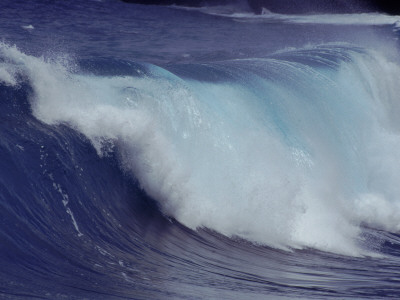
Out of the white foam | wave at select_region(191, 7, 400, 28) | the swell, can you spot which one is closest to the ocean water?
the swell

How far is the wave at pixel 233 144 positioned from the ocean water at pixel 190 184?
20mm

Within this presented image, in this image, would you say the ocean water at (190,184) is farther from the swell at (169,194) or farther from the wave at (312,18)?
the wave at (312,18)

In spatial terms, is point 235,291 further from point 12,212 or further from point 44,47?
point 44,47

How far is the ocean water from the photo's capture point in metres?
5.75

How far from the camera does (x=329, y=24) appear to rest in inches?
1284

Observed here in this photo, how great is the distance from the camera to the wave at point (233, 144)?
7.64m

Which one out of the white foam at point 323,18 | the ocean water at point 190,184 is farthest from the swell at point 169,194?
the white foam at point 323,18

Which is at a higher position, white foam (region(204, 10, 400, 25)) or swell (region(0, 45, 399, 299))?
white foam (region(204, 10, 400, 25))

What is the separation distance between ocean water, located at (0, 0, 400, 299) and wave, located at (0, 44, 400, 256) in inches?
0.8

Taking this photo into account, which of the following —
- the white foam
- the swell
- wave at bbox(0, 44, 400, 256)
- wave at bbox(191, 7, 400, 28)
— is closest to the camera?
the swell

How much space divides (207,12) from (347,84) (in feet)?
70.7

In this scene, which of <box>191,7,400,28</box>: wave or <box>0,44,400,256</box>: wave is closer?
<box>0,44,400,256</box>: wave

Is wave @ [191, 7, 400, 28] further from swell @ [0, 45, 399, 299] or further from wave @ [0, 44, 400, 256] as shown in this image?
swell @ [0, 45, 399, 299]

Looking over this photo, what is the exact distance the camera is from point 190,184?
793cm
